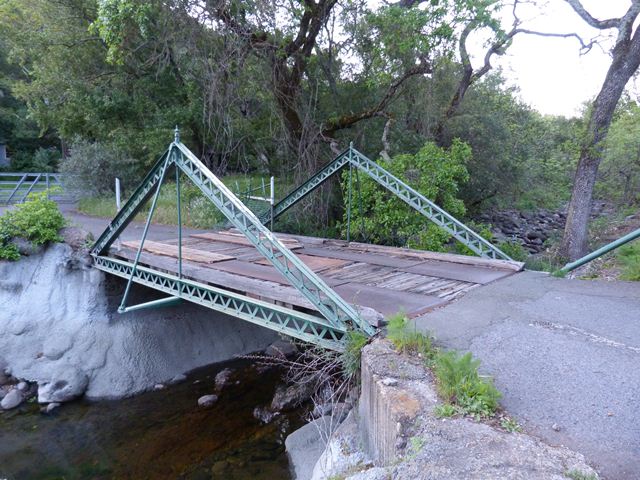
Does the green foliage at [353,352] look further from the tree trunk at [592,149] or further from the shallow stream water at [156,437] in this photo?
the tree trunk at [592,149]

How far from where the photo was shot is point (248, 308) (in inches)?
232

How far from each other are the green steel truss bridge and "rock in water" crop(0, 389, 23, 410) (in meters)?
2.86

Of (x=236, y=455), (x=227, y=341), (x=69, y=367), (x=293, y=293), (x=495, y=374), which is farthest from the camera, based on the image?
(x=227, y=341)

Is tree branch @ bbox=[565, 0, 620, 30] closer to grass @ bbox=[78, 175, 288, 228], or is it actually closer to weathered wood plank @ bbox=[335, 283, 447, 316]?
grass @ bbox=[78, 175, 288, 228]

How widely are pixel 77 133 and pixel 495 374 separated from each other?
18.3 metres

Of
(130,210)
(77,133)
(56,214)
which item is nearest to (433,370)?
(130,210)

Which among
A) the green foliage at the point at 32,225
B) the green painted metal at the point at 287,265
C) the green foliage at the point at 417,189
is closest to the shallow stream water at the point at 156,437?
the green painted metal at the point at 287,265

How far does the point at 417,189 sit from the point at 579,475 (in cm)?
879

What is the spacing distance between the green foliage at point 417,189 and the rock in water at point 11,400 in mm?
7925

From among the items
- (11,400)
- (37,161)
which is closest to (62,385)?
(11,400)

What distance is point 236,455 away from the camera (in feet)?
22.2

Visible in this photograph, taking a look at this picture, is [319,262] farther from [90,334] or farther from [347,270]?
[90,334]

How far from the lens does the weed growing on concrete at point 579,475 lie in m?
2.43

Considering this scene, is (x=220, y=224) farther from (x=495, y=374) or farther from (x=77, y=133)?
(x=495, y=374)
